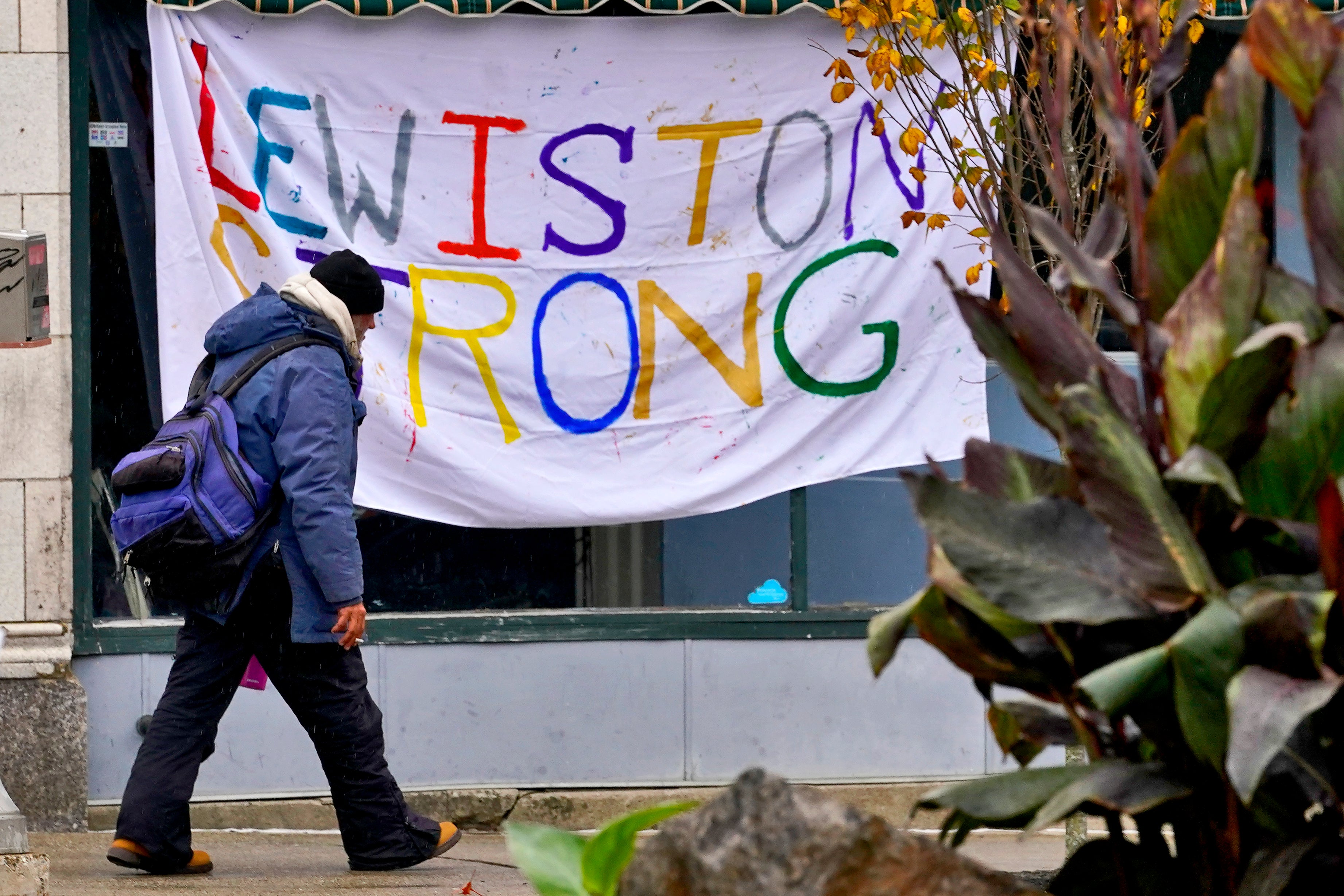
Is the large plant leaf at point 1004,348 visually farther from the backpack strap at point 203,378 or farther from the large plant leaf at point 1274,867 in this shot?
the backpack strap at point 203,378

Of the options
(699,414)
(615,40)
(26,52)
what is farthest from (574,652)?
(26,52)

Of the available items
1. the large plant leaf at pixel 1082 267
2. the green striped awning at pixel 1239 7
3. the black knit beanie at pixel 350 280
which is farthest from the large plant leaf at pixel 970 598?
the green striped awning at pixel 1239 7

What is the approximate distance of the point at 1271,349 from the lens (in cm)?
193

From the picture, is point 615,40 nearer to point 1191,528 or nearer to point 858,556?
point 858,556

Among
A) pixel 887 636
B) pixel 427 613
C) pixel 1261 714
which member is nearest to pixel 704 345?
pixel 427 613

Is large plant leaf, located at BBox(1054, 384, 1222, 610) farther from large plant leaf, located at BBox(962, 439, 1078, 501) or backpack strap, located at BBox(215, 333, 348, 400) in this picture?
backpack strap, located at BBox(215, 333, 348, 400)

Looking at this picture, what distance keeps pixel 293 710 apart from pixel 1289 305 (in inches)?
146

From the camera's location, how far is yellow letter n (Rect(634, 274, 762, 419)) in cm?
636

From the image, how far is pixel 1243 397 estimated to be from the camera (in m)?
1.95

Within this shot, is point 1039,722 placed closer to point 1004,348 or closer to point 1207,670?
point 1207,670

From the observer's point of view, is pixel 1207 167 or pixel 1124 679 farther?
pixel 1207 167

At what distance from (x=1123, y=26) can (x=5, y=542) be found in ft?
13.8

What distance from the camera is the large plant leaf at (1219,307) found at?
193cm

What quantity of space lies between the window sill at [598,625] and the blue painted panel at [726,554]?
0.13m
